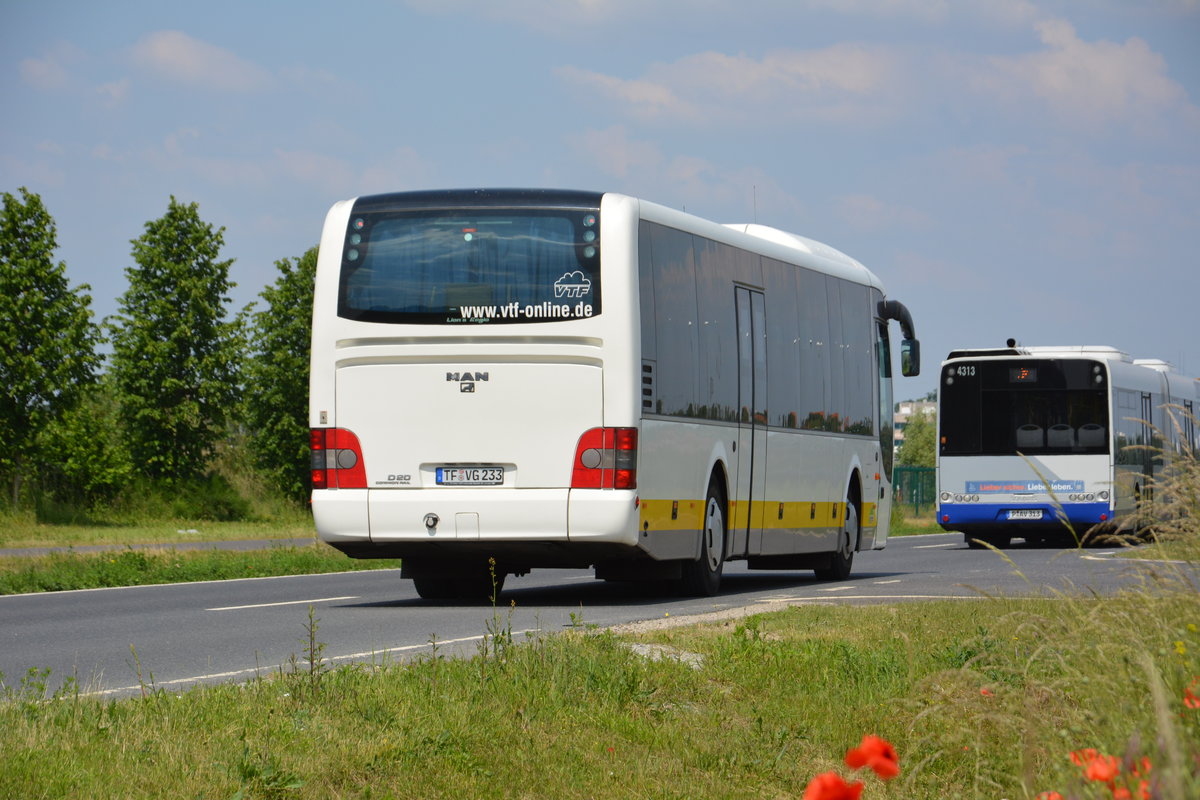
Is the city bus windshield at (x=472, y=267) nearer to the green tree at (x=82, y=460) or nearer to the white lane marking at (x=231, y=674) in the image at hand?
the white lane marking at (x=231, y=674)

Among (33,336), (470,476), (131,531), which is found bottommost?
(131,531)

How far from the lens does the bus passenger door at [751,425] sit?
1766 centimetres

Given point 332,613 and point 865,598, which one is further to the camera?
point 865,598

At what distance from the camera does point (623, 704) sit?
8.25 meters

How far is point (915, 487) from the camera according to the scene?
60750 mm

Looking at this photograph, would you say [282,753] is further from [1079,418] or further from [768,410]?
[1079,418]

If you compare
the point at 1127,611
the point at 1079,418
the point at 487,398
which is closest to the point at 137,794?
the point at 1127,611

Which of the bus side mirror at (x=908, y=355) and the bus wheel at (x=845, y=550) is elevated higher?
the bus side mirror at (x=908, y=355)

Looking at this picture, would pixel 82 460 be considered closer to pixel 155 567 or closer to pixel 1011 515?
pixel 155 567

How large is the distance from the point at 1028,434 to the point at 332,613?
2039cm

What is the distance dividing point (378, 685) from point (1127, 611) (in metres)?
3.84

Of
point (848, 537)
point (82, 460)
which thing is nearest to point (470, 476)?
point (848, 537)

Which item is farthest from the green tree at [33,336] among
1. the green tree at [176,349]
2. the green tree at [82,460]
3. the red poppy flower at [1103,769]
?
the red poppy flower at [1103,769]

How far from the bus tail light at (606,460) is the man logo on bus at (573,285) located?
1.23 m
